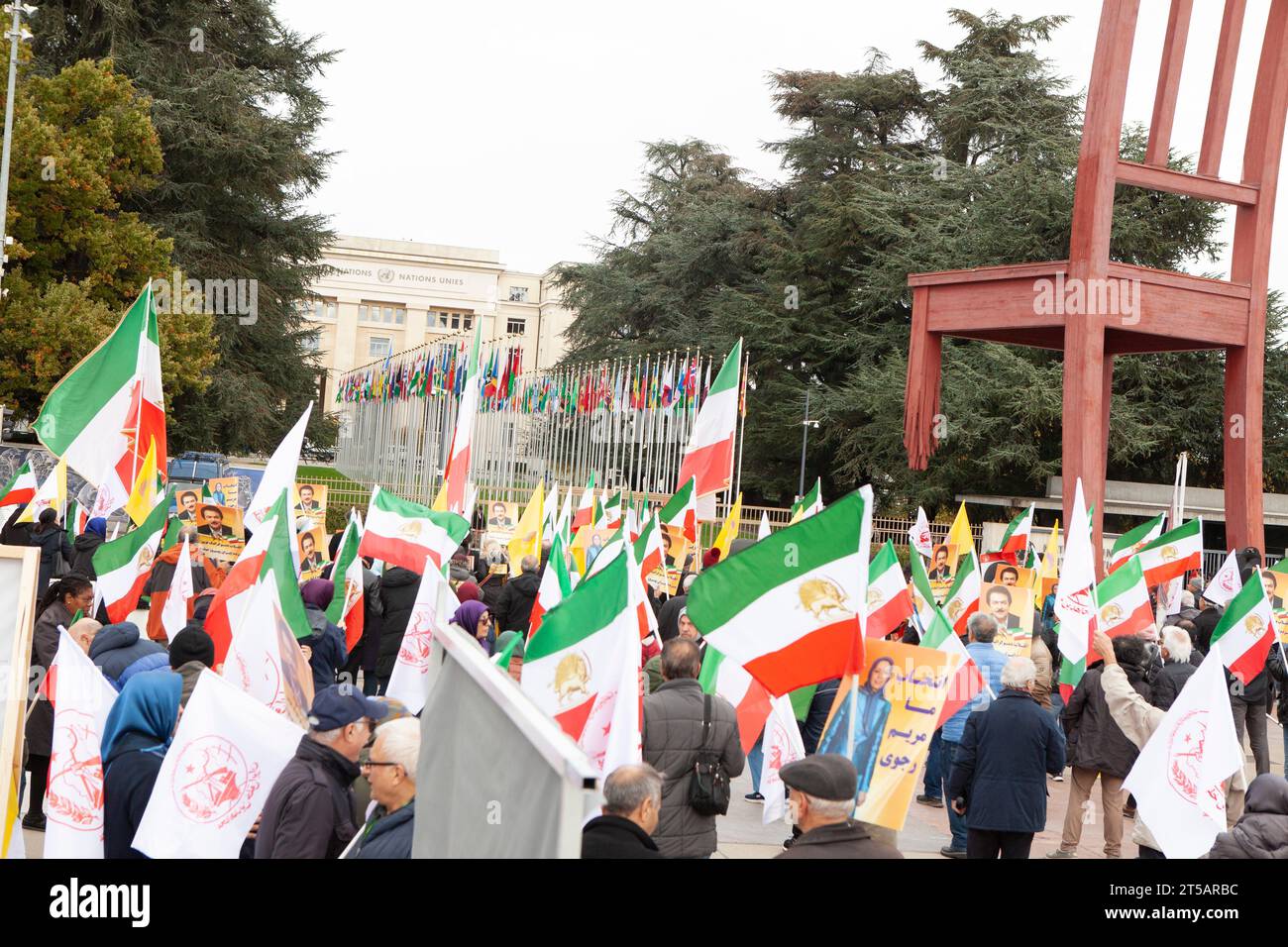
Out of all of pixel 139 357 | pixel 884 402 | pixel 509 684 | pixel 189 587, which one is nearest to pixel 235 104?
pixel 884 402

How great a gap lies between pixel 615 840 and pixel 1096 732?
523 cm

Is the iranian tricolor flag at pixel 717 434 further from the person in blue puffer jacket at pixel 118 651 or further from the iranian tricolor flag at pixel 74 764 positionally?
the iranian tricolor flag at pixel 74 764

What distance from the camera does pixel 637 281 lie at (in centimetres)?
4916

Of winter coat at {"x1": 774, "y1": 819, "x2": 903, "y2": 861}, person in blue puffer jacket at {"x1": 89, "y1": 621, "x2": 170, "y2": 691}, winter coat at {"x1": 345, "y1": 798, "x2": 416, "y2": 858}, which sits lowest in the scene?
person in blue puffer jacket at {"x1": 89, "y1": 621, "x2": 170, "y2": 691}

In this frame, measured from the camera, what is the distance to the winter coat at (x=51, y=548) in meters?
11.8

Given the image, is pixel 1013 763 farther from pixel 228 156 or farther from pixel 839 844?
pixel 228 156

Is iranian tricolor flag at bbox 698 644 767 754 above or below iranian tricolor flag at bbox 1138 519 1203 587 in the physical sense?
below

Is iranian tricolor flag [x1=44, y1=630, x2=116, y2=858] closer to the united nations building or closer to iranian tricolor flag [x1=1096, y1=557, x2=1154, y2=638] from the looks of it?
iranian tricolor flag [x1=1096, y1=557, x2=1154, y2=638]

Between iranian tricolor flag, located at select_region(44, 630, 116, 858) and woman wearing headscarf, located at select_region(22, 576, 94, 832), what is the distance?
7.42ft

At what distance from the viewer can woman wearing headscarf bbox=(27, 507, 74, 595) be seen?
11820 mm

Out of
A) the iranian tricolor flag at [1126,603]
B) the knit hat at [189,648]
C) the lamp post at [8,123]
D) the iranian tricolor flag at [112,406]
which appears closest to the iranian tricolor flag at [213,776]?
the knit hat at [189,648]

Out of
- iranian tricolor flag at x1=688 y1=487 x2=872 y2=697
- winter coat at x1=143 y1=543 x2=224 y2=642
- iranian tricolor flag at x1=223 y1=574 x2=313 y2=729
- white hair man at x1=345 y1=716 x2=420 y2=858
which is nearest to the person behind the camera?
white hair man at x1=345 y1=716 x2=420 y2=858

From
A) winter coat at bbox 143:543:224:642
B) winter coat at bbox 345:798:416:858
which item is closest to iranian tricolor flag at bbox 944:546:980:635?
winter coat at bbox 143:543:224:642

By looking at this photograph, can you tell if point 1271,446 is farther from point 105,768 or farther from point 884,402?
point 105,768
